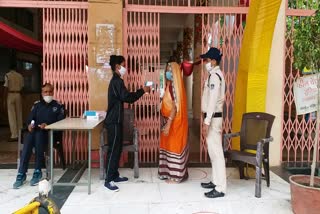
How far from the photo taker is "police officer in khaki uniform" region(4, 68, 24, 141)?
721 centimetres

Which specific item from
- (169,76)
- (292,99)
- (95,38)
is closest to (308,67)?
(169,76)

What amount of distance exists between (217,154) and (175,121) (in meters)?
0.68

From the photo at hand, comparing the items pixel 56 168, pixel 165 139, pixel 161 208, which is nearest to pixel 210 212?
pixel 161 208

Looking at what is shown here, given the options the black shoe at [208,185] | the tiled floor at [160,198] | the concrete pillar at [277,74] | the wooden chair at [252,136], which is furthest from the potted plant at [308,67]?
the concrete pillar at [277,74]

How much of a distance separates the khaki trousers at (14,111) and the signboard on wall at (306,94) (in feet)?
17.9


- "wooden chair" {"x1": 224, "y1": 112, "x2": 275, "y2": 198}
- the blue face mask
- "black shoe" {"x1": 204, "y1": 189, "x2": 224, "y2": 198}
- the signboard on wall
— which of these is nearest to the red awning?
the blue face mask

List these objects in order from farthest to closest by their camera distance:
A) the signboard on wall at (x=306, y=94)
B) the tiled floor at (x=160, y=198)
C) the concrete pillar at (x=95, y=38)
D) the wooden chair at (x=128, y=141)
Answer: the concrete pillar at (x=95, y=38)
the wooden chair at (x=128, y=141)
the signboard on wall at (x=306, y=94)
the tiled floor at (x=160, y=198)

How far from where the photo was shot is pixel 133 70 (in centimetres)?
539

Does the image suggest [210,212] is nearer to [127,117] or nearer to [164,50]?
[127,117]

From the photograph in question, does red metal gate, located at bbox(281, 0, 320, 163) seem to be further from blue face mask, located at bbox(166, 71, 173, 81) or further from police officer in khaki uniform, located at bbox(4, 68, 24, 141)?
police officer in khaki uniform, located at bbox(4, 68, 24, 141)

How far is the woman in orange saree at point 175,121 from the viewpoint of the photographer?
4359 millimetres

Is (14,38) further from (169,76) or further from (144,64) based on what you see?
(169,76)

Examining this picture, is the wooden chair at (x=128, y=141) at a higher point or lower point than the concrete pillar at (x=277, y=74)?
lower

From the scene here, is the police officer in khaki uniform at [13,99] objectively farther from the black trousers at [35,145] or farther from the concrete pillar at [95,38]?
the black trousers at [35,145]
